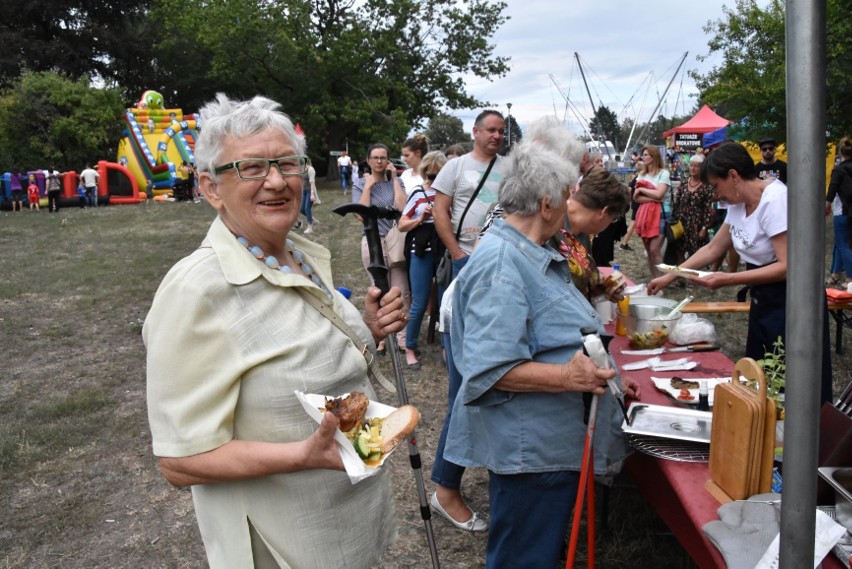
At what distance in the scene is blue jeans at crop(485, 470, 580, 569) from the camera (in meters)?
2.25

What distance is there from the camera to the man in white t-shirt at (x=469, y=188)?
15.1 ft

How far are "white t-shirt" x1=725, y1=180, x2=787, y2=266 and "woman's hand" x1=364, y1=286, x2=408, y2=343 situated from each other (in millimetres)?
2179

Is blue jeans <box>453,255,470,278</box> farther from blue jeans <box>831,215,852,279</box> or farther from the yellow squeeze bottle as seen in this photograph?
blue jeans <box>831,215,852,279</box>

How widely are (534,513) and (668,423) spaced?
2.23ft

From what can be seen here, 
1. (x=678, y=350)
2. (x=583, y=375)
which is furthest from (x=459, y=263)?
(x=583, y=375)

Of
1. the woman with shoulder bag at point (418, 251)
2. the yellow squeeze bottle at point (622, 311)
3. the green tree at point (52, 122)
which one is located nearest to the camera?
the yellow squeeze bottle at point (622, 311)

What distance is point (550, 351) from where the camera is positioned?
2.20 m

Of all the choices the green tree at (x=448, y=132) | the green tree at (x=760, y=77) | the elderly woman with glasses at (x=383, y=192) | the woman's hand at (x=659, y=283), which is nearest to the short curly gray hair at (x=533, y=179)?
the woman's hand at (x=659, y=283)

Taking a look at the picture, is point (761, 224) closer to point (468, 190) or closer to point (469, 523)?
point (468, 190)

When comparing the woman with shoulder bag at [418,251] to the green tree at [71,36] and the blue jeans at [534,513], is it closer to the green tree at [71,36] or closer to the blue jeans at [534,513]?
the blue jeans at [534,513]

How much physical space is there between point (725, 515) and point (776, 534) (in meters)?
0.16

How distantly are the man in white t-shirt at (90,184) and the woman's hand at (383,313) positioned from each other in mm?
24651

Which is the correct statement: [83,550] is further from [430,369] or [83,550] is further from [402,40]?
[402,40]

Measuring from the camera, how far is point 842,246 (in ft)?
28.1
